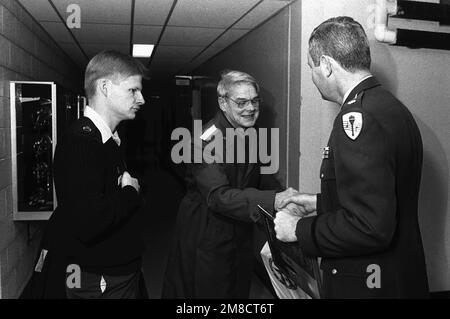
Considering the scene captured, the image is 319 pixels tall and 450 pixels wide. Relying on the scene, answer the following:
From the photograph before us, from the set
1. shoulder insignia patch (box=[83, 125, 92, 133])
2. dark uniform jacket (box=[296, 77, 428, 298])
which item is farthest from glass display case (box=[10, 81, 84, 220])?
dark uniform jacket (box=[296, 77, 428, 298])

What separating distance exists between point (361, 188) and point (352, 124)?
0.63 feet

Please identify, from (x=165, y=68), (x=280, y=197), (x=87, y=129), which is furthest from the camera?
(x=165, y=68)

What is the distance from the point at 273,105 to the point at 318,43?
202 cm

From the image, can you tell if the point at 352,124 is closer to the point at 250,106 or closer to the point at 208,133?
the point at 208,133

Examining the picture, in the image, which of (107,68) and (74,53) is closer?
(107,68)

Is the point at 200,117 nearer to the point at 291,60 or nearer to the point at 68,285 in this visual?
the point at 291,60

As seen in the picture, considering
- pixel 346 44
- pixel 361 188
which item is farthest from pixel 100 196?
pixel 346 44

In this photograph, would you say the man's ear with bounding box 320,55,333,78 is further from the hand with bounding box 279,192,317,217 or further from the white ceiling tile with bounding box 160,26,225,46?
the white ceiling tile with bounding box 160,26,225,46

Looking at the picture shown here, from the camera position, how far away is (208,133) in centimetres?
228

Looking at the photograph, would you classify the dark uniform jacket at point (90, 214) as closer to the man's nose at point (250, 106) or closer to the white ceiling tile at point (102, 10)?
the man's nose at point (250, 106)

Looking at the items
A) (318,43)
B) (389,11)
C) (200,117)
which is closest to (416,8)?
(389,11)

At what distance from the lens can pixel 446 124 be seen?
3.02 meters

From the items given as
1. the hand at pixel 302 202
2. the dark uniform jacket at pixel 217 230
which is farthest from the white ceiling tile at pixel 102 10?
the hand at pixel 302 202

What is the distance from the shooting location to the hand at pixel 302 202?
186 centimetres
